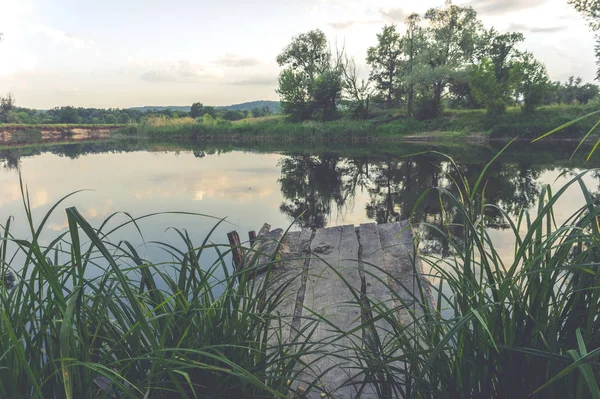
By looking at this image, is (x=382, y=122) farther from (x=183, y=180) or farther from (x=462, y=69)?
(x=183, y=180)

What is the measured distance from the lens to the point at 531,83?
24.5 metres

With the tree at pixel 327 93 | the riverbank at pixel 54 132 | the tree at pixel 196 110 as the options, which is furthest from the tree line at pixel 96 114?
the tree at pixel 327 93

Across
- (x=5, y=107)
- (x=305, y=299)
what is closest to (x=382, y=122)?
(x=305, y=299)

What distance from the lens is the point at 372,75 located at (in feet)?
108

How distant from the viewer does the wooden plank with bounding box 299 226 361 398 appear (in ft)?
4.33

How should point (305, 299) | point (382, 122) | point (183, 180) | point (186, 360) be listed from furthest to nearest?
point (382, 122), point (183, 180), point (305, 299), point (186, 360)

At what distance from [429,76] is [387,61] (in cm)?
648

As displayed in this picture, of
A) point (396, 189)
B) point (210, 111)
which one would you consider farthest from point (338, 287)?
point (210, 111)

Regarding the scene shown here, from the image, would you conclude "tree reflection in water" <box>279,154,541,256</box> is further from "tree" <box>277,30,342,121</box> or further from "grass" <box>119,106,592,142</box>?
"tree" <box>277,30,342,121</box>

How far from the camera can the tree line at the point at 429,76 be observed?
82.0ft

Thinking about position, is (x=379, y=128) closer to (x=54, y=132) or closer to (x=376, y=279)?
(x=376, y=279)

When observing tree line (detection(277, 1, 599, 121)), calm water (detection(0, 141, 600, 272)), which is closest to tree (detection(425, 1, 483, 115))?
tree line (detection(277, 1, 599, 121))

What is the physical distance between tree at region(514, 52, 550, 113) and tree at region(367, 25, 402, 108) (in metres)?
9.65

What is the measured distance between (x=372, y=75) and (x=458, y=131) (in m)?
10.6
